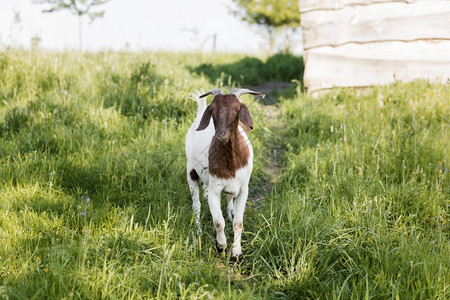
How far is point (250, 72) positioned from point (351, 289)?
880 centimetres

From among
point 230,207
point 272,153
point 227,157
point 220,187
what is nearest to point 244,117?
point 227,157

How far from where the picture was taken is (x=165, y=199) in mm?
3781

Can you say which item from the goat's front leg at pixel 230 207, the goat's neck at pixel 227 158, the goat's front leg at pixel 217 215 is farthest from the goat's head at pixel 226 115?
the goat's front leg at pixel 230 207

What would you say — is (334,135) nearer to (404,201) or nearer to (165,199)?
(404,201)

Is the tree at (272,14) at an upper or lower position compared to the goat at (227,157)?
upper

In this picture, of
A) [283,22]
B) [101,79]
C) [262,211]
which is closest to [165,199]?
[262,211]

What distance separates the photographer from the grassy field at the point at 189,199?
2.68 meters

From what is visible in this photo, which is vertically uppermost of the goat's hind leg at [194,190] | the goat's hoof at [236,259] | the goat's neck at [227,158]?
the goat's neck at [227,158]

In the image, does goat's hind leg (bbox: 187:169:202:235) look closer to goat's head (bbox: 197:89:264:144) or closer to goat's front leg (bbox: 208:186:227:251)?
goat's front leg (bbox: 208:186:227:251)

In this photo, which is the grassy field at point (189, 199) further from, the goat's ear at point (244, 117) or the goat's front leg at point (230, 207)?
the goat's ear at point (244, 117)

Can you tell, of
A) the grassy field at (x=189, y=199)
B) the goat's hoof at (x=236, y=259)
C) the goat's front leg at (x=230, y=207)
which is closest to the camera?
the grassy field at (x=189, y=199)

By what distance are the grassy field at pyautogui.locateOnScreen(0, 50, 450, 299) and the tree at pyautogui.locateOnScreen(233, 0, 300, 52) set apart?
2534cm

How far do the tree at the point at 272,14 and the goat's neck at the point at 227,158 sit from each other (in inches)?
1108

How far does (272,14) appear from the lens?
31.2 metres
